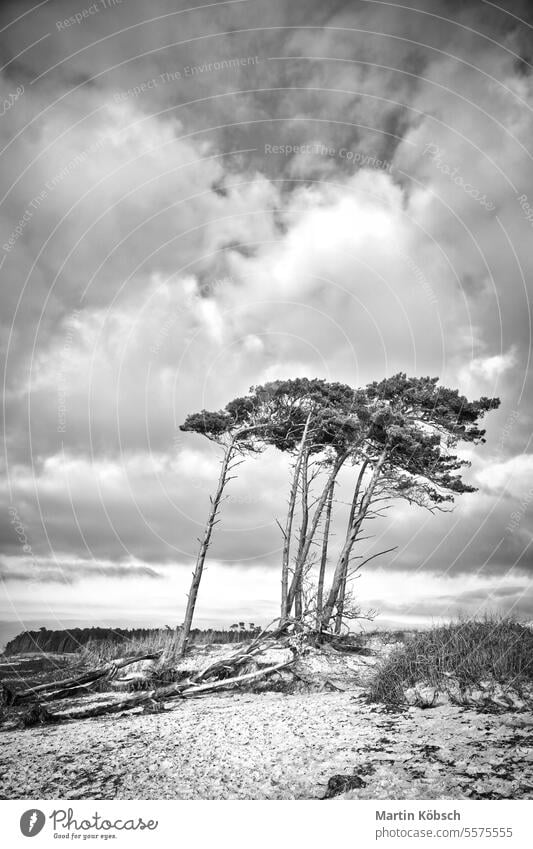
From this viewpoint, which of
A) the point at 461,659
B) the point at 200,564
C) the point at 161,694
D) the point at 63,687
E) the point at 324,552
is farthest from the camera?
the point at 324,552

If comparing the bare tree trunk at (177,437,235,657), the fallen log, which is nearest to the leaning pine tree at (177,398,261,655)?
the bare tree trunk at (177,437,235,657)

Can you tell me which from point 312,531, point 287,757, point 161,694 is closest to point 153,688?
point 161,694

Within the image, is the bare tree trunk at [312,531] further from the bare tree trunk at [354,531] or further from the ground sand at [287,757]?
the ground sand at [287,757]

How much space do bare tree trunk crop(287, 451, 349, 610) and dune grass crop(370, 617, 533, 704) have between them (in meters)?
9.74

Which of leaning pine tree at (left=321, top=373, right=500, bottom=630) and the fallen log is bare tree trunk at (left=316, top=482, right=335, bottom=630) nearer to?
leaning pine tree at (left=321, top=373, right=500, bottom=630)

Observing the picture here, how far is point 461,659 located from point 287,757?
2.91m

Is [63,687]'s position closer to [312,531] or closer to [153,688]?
[153,688]

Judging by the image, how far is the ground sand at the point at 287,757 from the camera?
3.35 m

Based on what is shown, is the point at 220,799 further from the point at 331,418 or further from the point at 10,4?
the point at 331,418

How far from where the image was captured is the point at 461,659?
567 cm

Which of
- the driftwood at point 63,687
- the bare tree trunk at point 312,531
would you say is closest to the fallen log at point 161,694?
the driftwood at point 63,687

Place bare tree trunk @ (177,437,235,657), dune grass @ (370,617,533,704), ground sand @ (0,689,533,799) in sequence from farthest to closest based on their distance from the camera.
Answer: bare tree trunk @ (177,437,235,657) → dune grass @ (370,617,533,704) → ground sand @ (0,689,533,799)

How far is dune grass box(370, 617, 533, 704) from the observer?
5.32 m

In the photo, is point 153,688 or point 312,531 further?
point 312,531
